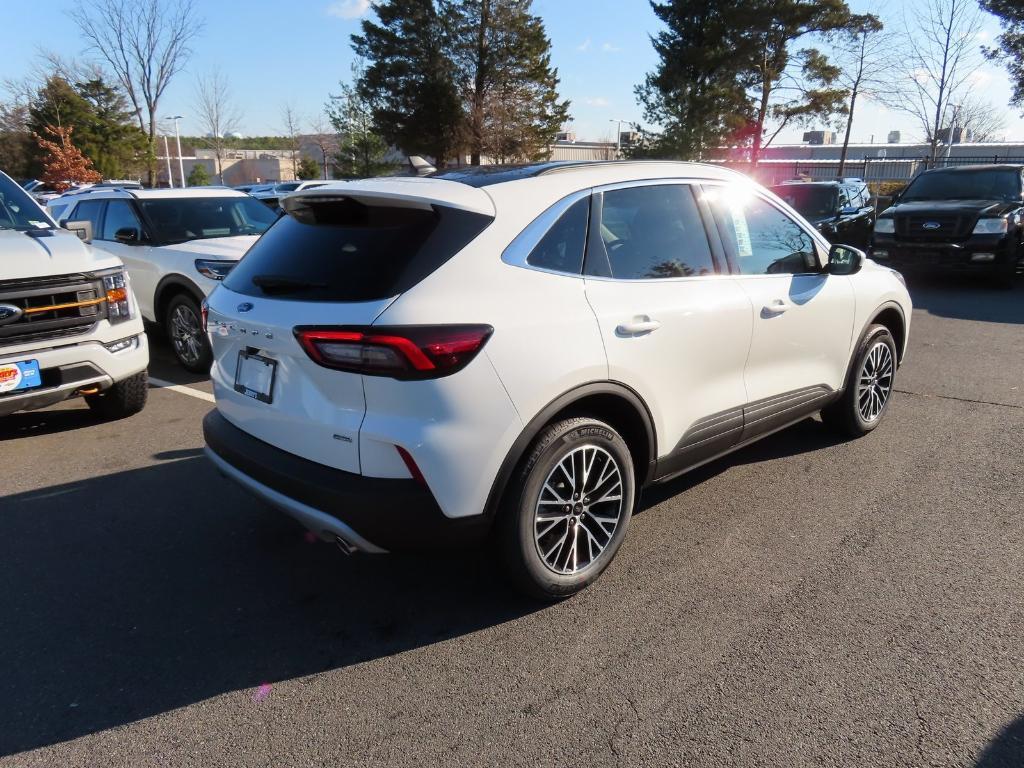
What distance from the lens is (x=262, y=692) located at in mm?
2662

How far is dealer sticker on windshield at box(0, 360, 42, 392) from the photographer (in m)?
4.60

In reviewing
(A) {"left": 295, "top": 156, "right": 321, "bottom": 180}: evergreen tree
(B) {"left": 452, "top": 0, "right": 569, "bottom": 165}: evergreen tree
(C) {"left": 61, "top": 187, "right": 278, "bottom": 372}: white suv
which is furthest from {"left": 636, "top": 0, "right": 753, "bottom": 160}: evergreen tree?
(A) {"left": 295, "top": 156, "right": 321, "bottom": 180}: evergreen tree

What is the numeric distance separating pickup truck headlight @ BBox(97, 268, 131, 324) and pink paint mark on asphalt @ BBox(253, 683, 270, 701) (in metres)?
3.58

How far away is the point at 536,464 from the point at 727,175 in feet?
7.00

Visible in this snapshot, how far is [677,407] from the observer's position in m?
3.48

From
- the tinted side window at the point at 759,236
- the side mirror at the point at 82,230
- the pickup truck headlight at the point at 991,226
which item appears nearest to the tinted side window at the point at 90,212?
the side mirror at the point at 82,230

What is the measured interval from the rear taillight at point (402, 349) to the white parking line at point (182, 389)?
407 cm

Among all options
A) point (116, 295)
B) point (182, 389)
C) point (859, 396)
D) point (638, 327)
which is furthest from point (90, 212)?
point (859, 396)

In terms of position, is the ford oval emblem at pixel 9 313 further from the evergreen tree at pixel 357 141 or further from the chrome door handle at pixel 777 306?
the evergreen tree at pixel 357 141

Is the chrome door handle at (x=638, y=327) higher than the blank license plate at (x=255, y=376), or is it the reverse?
the chrome door handle at (x=638, y=327)

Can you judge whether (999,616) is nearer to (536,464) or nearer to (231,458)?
(536,464)

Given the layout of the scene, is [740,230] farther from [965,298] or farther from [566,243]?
[965,298]

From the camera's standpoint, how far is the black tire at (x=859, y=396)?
4.83 meters

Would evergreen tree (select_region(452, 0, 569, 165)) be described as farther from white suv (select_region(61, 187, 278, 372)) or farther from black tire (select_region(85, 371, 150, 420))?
black tire (select_region(85, 371, 150, 420))
